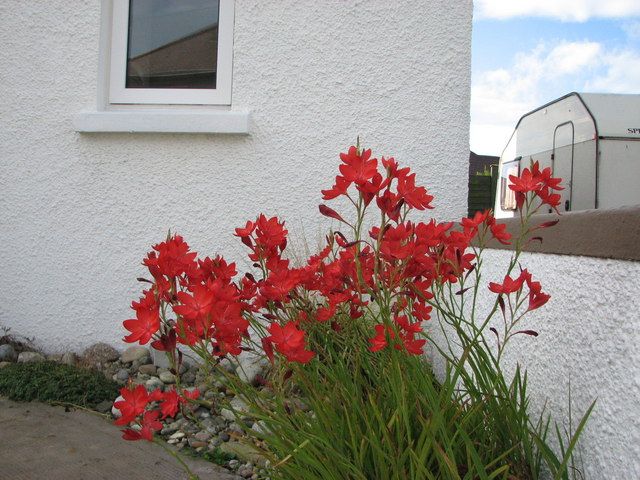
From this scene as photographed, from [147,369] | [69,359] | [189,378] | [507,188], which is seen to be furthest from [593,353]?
[507,188]

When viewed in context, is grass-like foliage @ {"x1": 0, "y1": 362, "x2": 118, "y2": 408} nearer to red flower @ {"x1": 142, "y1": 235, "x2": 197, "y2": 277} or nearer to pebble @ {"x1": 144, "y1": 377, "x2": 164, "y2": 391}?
pebble @ {"x1": 144, "y1": 377, "x2": 164, "y2": 391}

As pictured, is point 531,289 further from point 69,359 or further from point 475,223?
point 69,359

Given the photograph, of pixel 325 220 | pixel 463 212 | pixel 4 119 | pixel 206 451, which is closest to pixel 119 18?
pixel 4 119

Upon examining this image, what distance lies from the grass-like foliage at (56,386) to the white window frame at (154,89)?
6.01 feet

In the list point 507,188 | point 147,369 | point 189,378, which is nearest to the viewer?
point 189,378

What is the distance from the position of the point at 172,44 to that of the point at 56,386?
2382 millimetres

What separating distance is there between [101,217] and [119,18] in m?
1.37

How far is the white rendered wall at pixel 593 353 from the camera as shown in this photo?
1.14 metres

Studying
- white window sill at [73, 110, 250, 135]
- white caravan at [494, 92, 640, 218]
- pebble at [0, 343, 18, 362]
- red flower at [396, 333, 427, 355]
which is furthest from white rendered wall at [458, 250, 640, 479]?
white caravan at [494, 92, 640, 218]

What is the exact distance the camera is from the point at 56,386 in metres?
3.02

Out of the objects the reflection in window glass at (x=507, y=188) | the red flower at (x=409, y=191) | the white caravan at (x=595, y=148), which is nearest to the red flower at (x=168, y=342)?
the red flower at (x=409, y=191)

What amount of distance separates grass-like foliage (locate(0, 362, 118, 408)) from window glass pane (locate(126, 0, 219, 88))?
197 centimetres

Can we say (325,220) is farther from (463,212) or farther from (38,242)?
(38,242)

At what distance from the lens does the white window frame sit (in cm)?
388
